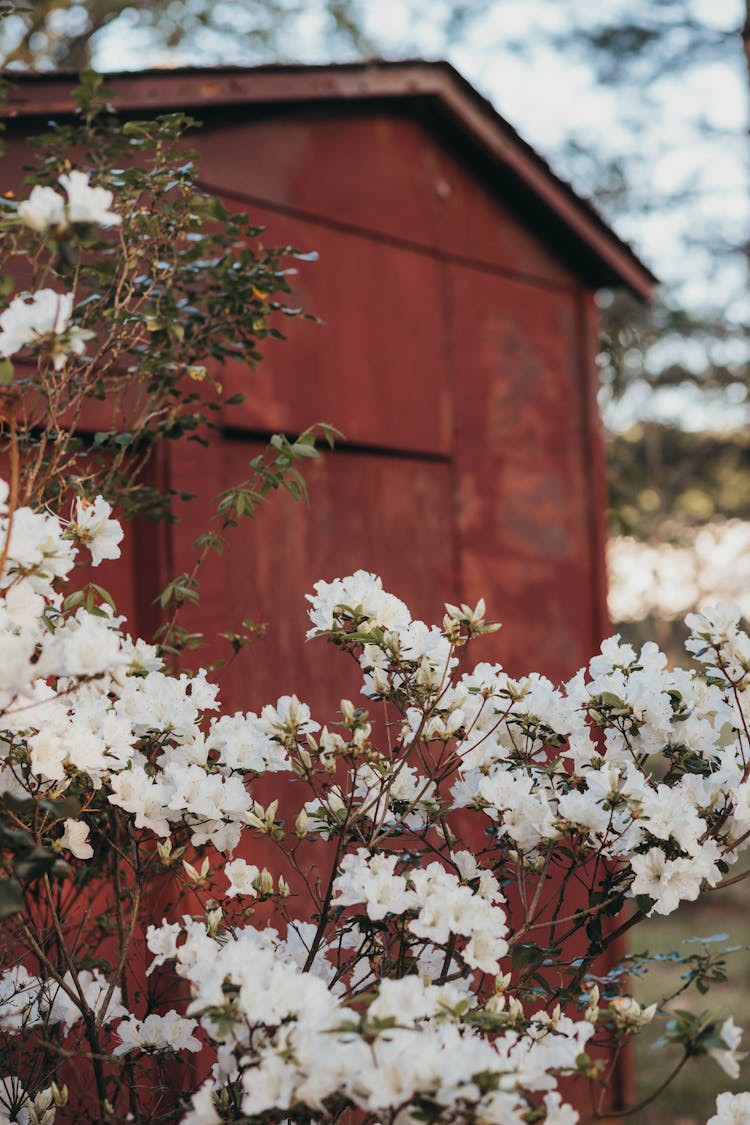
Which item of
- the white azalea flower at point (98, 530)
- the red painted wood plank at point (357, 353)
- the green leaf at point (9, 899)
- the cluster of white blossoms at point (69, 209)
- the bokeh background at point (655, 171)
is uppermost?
the bokeh background at point (655, 171)

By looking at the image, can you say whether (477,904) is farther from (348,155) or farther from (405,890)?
(348,155)

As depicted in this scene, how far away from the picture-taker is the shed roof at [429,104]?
13.0ft

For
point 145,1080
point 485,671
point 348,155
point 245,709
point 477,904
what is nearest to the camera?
point 477,904

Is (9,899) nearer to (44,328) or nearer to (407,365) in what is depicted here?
(44,328)

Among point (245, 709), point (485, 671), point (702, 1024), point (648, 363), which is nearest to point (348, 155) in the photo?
point (245, 709)

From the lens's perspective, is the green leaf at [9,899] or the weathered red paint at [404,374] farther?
the weathered red paint at [404,374]

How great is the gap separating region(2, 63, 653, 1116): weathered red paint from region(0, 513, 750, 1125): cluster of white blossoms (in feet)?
5.64

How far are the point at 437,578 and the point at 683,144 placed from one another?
842cm

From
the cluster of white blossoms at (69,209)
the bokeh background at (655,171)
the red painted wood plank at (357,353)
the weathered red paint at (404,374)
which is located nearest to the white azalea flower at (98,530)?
the cluster of white blossoms at (69,209)

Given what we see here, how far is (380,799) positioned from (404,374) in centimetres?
305

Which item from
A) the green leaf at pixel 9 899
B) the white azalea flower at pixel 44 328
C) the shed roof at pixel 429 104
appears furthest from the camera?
the shed roof at pixel 429 104

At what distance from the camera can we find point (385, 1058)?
4.86 ft

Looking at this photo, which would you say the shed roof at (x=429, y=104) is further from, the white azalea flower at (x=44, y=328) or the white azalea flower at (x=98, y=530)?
the white azalea flower at (x=44, y=328)

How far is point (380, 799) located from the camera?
2.14 meters
